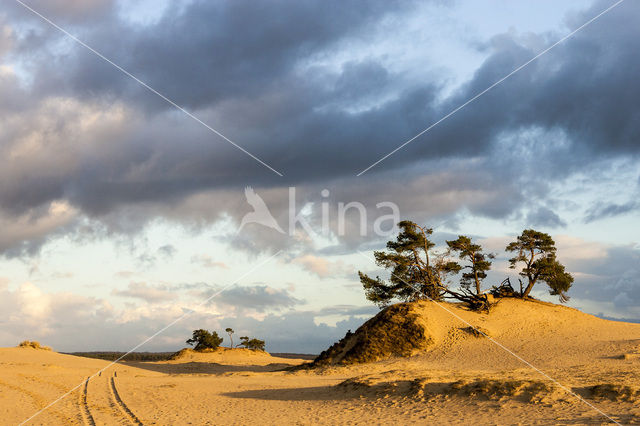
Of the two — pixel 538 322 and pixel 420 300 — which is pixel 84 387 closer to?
pixel 420 300

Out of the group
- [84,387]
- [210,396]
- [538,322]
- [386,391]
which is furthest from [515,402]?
[538,322]

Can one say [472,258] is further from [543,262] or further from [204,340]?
[204,340]

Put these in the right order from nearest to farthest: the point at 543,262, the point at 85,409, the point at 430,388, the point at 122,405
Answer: the point at 430,388 → the point at 85,409 → the point at 122,405 → the point at 543,262

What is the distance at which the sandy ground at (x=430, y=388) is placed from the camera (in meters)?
18.2

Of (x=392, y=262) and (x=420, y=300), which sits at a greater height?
(x=392, y=262)

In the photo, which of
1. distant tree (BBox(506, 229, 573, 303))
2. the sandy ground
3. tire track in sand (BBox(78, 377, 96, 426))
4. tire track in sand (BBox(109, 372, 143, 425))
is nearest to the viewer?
the sandy ground

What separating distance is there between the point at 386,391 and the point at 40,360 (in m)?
39.0

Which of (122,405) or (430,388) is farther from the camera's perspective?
(122,405)

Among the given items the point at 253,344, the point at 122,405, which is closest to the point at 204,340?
the point at 253,344

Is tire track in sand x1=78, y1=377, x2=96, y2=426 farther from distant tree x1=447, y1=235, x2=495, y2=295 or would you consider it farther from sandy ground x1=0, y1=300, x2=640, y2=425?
distant tree x1=447, y1=235, x2=495, y2=295

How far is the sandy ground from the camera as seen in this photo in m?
18.2

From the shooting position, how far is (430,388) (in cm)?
2144

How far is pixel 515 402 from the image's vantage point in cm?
1842

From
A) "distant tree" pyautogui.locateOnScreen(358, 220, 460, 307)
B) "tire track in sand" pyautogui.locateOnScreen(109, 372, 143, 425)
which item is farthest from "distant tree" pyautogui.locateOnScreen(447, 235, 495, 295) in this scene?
"tire track in sand" pyautogui.locateOnScreen(109, 372, 143, 425)
